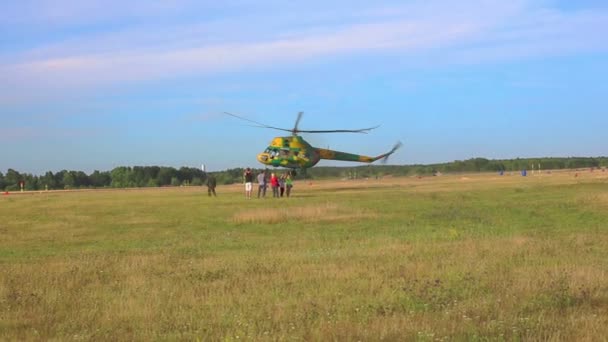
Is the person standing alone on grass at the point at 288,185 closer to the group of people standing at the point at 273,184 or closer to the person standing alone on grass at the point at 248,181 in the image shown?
the group of people standing at the point at 273,184

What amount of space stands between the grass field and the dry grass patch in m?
1.88

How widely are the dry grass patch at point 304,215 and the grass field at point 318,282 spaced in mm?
1879

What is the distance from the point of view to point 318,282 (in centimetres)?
1155

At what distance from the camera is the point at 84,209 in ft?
116

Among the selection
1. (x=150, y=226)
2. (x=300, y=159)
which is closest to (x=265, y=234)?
(x=150, y=226)

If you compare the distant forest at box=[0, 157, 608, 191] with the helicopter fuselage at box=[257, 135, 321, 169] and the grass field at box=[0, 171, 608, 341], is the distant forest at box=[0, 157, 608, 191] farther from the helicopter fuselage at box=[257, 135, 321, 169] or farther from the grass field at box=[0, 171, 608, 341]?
the grass field at box=[0, 171, 608, 341]

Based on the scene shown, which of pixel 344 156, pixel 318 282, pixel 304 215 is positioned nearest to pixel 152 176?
pixel 344 156

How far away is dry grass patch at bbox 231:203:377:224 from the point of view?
85.0ft

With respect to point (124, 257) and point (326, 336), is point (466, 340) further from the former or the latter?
point (124, 257)

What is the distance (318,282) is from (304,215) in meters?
15.5

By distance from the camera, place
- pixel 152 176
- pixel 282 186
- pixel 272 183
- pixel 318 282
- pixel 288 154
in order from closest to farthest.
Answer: pixel 318 282, pixel 272 183, pixel 282 186, pixel 288 154, pixel 152 176

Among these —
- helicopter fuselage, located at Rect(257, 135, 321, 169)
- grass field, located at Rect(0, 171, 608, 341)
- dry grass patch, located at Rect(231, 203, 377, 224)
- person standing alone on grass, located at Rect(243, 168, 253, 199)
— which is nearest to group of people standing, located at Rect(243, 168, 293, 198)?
person standing alone on grass, located at Rect(243, 168, 253, 199)

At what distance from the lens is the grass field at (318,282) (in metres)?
A: 8.43

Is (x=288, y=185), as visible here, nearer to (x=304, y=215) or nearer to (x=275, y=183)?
(x=275, y=183)
